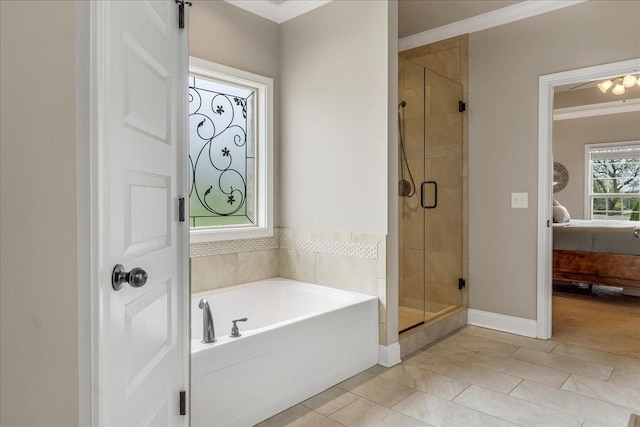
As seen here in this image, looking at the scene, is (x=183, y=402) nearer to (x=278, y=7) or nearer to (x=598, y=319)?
(x=278, y=7)

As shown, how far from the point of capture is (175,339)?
1.57m

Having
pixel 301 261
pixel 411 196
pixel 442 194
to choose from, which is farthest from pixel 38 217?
pixel 442 194

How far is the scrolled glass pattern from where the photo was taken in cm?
302

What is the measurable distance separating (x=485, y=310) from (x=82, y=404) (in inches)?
137

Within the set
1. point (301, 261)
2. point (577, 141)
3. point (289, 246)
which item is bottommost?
point (301, 261)

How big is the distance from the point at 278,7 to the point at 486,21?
1.77 meters

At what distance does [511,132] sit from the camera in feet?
11.8

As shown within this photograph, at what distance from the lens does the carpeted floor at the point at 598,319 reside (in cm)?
335

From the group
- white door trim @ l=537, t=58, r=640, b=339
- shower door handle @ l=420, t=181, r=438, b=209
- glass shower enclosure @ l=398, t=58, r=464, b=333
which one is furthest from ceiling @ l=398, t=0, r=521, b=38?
shower door handle @ l=420, t=181, r=438, b=209

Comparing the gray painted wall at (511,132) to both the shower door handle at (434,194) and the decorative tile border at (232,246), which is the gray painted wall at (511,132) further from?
the decorative tile border at (232,246)

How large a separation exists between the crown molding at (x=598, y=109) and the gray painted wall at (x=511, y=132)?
450 cm

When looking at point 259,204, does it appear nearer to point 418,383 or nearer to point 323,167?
point 323,167

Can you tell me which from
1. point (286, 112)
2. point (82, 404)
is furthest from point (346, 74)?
point (82, 404)

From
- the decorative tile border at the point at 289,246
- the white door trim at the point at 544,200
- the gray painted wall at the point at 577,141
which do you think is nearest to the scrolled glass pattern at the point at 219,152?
the decorative tile border at the point at 289,246
